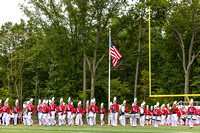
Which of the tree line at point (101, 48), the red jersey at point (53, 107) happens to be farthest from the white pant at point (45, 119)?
the tree line at point (101, 48)

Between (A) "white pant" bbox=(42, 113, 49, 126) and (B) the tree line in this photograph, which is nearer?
(A) "white pant" bbox=(42, 113, 49, 126)

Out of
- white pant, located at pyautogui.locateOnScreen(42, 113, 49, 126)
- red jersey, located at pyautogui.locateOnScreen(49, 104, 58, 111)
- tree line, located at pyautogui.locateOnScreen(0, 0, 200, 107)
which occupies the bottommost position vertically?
white pant, located at pyautogui.locateOnScreen(42, 113, 49, 126)

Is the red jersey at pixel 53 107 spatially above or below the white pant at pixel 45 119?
above

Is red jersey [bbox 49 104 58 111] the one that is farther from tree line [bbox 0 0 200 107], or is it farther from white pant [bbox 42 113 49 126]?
tree line [bbox 0 0 200 107]

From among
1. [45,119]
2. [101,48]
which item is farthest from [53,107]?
[101,48]

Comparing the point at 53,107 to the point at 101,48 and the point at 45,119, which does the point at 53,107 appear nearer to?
the point at 45,119

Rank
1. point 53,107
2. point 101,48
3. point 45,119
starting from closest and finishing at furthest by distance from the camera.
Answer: point 45,119 < point 53,107 < point 101,48

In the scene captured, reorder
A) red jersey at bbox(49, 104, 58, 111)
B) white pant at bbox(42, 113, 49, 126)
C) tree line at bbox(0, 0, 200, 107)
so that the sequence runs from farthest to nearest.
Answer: tree line at bbox(0, 0, 200, 107)
red jersey at bbox(49, 104, 58, 111)
white pant at bbox(42, 113, 49, 126)

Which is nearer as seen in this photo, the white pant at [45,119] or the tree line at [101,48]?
the white pant at [45,119]

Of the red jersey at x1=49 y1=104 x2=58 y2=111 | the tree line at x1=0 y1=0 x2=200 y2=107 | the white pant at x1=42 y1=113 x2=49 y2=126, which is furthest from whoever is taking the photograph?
the tree line at x1=0 y1=0 x2=200 y2=107

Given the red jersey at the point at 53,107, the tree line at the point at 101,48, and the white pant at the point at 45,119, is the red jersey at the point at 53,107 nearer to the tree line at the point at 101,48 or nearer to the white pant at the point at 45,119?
the white pant at the point at 45,119

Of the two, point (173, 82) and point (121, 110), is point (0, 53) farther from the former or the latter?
point (121, 110)

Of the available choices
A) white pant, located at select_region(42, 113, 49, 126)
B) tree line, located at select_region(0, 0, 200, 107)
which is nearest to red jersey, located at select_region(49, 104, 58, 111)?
white pant, located at select_region(42, 113, 49, 126)

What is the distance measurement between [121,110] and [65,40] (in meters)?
17.2
